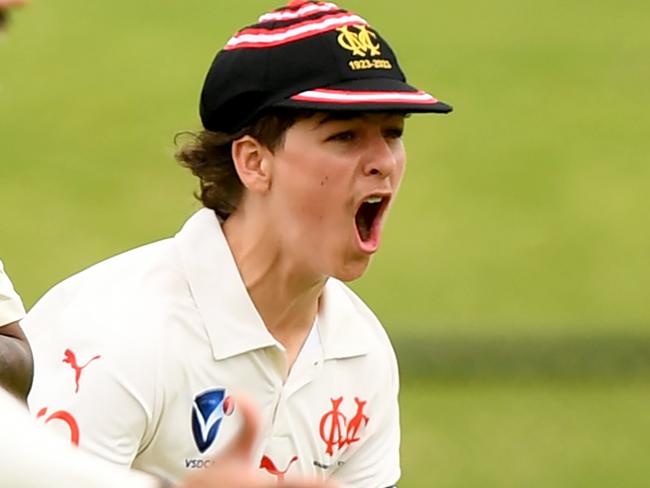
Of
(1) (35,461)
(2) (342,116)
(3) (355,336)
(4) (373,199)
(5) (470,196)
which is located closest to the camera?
(1) (35,461)

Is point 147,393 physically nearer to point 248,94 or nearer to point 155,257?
point 155,257

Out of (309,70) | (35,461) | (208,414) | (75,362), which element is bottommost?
(208,414)

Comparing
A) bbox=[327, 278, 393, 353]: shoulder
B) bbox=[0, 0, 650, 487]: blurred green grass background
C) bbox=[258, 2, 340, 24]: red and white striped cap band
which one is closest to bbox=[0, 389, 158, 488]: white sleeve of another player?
bbox=[258, 2, 340, 24]: red and white striped cap band

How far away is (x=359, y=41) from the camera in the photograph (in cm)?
505

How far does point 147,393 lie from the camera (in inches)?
193

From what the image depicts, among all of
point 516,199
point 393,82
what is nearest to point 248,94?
point 393,82

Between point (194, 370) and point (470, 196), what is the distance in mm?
8784

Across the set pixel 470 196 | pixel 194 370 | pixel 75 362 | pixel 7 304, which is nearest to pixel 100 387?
pixel 75 362

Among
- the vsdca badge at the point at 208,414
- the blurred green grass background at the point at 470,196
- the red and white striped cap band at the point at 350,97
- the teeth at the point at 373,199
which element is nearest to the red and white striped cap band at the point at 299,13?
the red and white striped cap band at the point at 350,97

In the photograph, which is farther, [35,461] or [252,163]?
[252,163]

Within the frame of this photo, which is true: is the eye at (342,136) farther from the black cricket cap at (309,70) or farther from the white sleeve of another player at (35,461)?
the white sleeve of another player at (35,461)

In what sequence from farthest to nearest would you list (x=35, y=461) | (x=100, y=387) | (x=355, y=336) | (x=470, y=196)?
(x=470, y=196) → (x=355, y=336) → (x=100, y=387) → (x=35, y=461)

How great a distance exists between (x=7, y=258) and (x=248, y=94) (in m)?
7.52

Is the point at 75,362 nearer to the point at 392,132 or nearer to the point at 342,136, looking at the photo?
the point at 342,136
